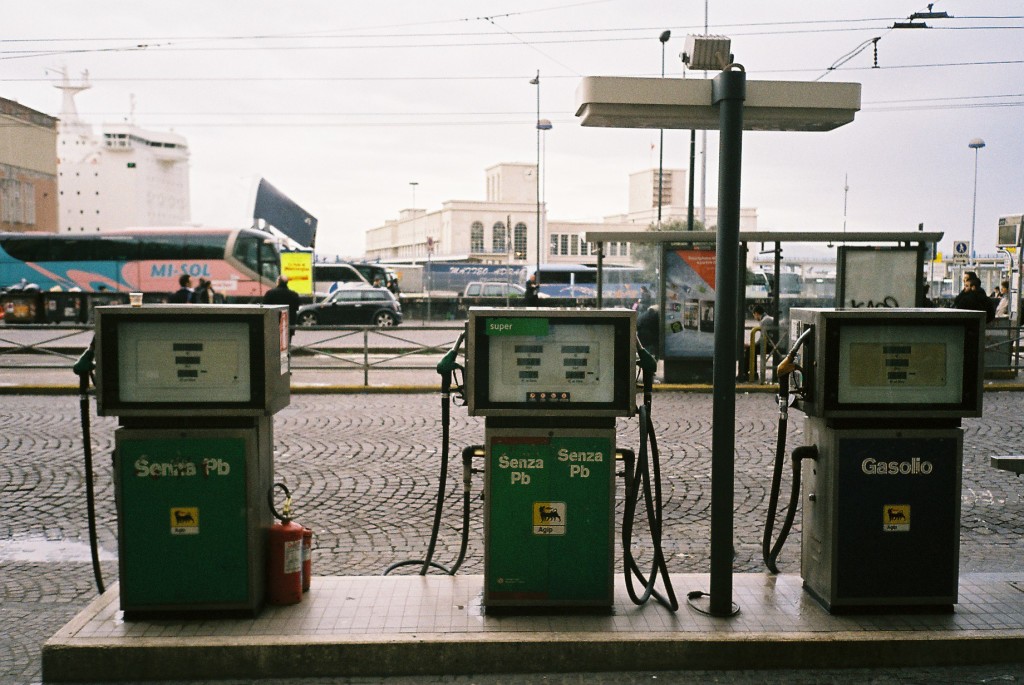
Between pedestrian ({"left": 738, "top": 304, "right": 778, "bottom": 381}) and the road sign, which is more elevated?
the road sign

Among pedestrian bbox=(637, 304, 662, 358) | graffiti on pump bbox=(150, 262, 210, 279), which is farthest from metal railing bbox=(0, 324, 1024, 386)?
graffiti on pump bbox=(150, 262, 210, 279)

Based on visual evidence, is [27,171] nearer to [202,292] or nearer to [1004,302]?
[202,292]

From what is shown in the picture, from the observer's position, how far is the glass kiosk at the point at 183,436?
405cm

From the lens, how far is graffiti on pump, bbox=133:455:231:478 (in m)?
4.08

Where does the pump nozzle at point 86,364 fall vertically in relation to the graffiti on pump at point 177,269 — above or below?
below

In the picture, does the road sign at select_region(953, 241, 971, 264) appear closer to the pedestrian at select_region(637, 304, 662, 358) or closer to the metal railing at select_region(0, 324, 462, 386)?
the pedestrian at select_region(637, 304, 662, 358)

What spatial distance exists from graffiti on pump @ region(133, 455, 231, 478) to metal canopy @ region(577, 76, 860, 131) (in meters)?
2.54

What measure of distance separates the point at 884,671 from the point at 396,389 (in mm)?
10551

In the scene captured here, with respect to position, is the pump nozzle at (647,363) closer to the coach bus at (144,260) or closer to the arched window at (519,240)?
the coach bus at (144,260)

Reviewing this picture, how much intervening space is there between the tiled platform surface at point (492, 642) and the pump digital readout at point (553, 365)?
3.64 ft

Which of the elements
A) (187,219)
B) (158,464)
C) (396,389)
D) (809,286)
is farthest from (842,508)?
(187,219)

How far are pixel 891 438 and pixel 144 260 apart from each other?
119 ft

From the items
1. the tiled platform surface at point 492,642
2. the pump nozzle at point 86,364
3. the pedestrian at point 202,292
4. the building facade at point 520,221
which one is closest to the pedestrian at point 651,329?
the pedestrian at point 202,292

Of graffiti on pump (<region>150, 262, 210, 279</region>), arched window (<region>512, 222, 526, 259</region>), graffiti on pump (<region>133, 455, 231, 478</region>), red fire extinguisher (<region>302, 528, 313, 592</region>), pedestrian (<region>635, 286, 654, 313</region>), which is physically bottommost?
red fire extinguisher (<region>302, 528, 313, 592</region>)
